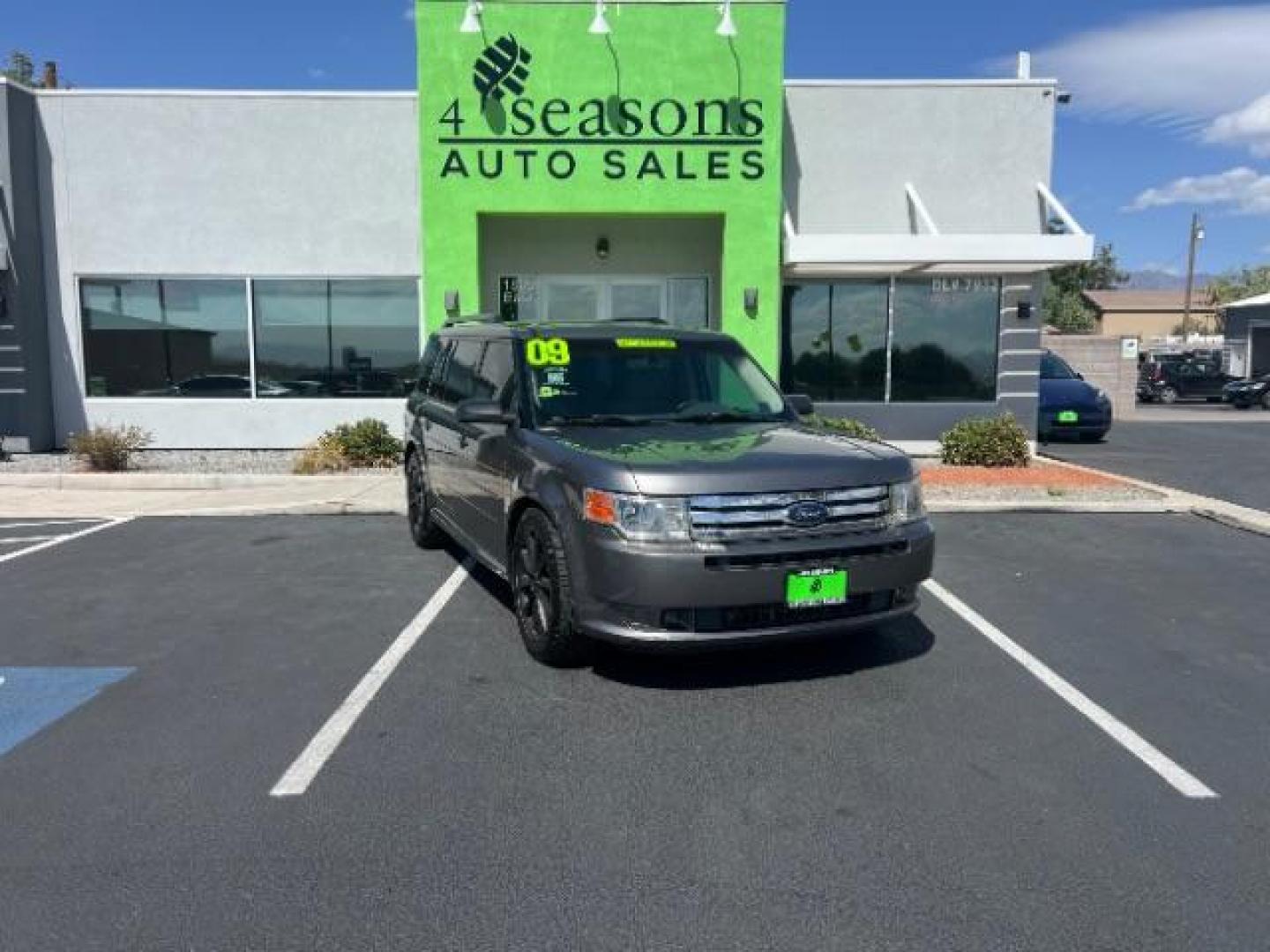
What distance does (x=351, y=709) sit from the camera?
4.84 metres

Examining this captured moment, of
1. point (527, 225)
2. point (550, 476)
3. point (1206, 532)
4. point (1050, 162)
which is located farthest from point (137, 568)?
point (1050, 162)

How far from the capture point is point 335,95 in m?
13.7

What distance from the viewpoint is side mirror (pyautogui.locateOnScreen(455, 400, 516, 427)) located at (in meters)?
5.79

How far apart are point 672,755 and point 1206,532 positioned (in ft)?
23.7

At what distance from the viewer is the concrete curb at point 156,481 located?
11594 millimetres

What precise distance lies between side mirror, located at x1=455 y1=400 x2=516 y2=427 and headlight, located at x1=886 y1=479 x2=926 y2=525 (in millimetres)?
2239

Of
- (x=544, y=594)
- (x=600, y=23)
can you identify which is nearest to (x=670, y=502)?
(x=544, y=594)

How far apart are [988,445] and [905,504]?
8112 millimetres

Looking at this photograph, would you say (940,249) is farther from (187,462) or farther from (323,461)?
(187,462)

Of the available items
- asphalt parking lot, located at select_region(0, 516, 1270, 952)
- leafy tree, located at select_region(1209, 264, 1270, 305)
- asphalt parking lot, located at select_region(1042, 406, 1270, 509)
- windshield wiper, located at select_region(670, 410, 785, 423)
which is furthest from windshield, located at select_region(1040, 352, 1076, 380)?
leafy tree, located at select_region(1209, 264, 1270, 305)

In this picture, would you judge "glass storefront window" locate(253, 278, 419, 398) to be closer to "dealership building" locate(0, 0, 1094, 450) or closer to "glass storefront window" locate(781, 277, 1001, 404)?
"dealership building" locate(0, 0, 1094, 450)

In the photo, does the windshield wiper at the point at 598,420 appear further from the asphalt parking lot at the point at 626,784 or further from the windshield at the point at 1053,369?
the windshield at the point at 1053,369

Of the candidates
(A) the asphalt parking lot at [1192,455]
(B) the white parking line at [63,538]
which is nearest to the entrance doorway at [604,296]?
(A) the asphalt parking lot at [1192,455]

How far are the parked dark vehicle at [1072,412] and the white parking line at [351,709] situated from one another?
1452cm
